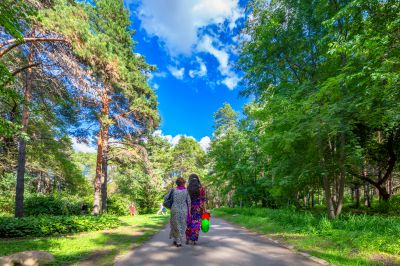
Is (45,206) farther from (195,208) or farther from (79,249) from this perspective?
(195,208)

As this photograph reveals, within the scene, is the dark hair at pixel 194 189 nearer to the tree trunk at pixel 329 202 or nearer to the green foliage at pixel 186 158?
the tree trunk at pixel 329 202

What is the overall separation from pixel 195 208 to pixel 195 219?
12.8 inches

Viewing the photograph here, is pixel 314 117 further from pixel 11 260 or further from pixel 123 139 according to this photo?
pixel 123 139

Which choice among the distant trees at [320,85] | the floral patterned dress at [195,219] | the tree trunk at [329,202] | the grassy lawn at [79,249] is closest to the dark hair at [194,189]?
the floral patterned dress at [195,219]

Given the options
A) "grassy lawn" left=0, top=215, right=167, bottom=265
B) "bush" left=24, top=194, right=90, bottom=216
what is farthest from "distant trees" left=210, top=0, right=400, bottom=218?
"bush" left=24, top=194, right=90, bottom=216

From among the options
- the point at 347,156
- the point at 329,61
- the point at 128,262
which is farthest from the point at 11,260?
the point at 329,61

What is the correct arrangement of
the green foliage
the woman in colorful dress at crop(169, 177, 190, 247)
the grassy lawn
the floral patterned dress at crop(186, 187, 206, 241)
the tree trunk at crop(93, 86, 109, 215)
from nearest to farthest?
the grassy lawn
the woman in colorful dress at crop(169, 177, 190, 247)
the floral patterned dress at crop(186, 187, 206, 241)
the tree trunk at crop(93, 86, 109, 215)
the green foliage

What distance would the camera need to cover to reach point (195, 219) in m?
7.90

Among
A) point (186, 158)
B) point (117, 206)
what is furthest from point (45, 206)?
point (186, 158)

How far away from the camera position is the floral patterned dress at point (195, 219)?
25.3 feet

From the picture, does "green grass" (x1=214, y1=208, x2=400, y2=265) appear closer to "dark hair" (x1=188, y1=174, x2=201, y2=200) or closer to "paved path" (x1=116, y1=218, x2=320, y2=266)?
"paved path" (x1=116, y1=218, x2=320, y2=266)

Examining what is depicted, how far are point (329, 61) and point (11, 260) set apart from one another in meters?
12.3

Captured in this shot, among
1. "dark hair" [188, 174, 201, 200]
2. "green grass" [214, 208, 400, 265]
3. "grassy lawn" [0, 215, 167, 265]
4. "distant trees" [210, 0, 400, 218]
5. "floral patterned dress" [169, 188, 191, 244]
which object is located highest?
"distant trees" [210, 0, 400, 218]

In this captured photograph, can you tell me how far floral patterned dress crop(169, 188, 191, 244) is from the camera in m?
7.45
